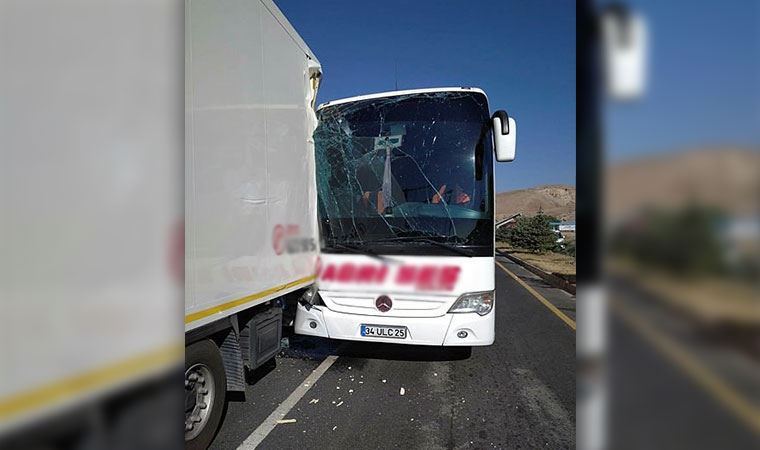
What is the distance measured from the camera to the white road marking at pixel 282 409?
3.02 m

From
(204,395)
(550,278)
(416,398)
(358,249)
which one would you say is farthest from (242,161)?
(550,278)

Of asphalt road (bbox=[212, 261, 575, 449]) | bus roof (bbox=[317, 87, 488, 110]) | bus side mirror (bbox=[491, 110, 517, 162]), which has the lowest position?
asphalt road (bbox=[212, 261, 575, 449])

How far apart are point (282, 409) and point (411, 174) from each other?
2.10m

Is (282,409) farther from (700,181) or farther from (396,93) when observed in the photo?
(700,181)

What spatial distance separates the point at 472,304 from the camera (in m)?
3.58

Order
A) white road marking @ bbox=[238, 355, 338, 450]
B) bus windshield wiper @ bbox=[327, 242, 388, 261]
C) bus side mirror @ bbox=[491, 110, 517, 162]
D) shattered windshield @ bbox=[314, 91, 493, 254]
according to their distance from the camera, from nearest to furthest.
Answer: white road marking @ bbox=[238, 355, 338, 450], bus windshield wiper @ bbox=[327, 242, 388, 261], bus side mirror @ bbox=[491, 110, 517, 162], shattered windshield @ bbox=[314, 91, 493, 254]

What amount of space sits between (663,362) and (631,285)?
8cm

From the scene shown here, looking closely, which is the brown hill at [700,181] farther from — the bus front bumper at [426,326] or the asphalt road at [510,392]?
the bus front bumper at [426,326]

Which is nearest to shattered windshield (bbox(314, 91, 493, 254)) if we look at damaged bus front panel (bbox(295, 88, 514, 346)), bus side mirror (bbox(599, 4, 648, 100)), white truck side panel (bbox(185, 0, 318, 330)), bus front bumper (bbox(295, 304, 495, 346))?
damaged bus front panel (bbox(295, 88, 514, 346))

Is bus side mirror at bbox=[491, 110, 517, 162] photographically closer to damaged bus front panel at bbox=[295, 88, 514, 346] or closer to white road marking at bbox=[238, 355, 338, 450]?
damaged bus front panel at bbox=[295, 88, 514, 346]

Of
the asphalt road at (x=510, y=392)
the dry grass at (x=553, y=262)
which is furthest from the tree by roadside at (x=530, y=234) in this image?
the asphalt road at (x=510, y=392)

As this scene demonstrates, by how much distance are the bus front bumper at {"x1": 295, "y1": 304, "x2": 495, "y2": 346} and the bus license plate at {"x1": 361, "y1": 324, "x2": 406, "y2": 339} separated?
29 millimetres

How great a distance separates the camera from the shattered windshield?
12.1ft

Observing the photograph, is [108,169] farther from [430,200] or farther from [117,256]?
[430,200]
